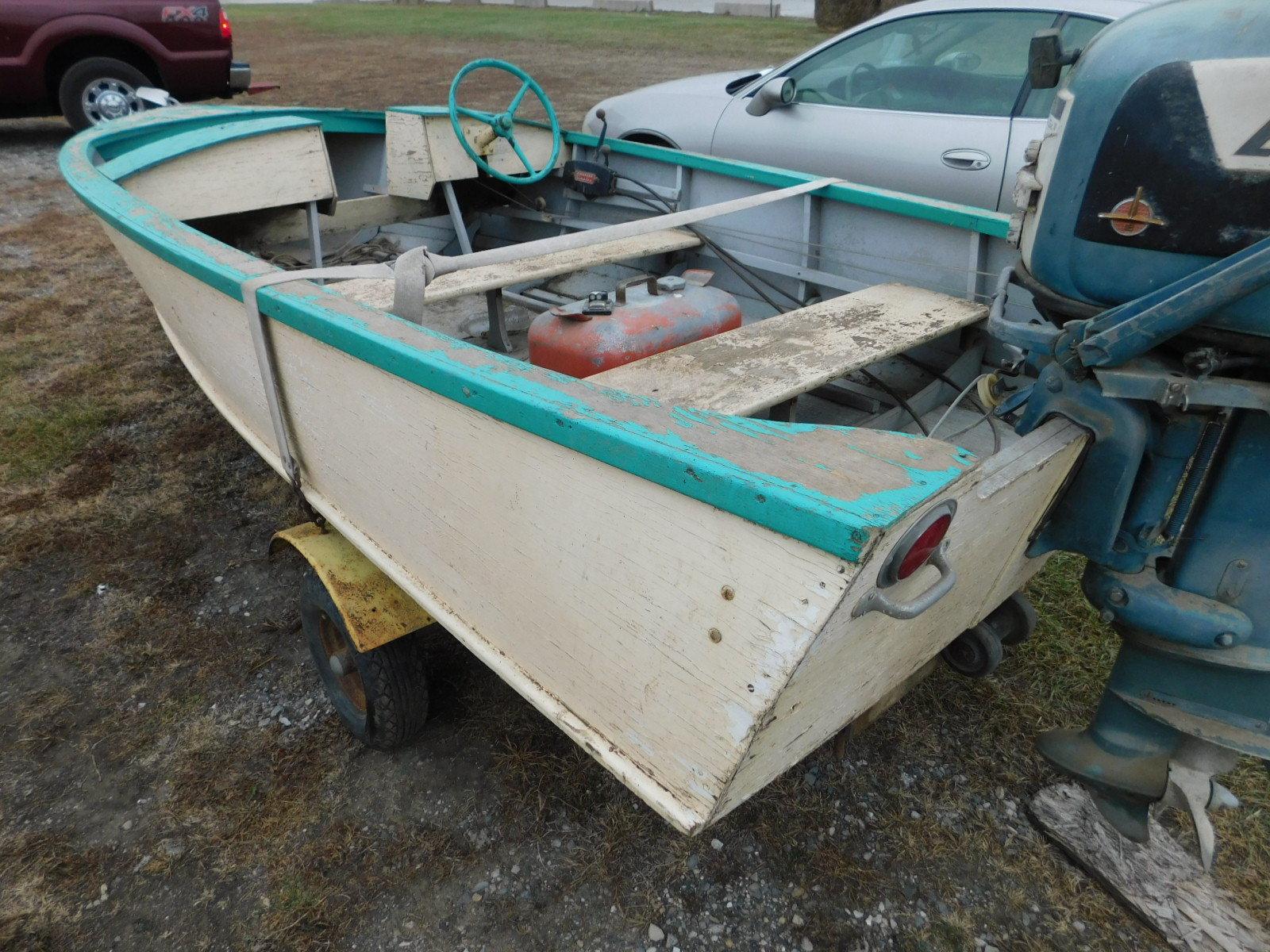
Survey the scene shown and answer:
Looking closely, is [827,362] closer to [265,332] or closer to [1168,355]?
[1168,355]

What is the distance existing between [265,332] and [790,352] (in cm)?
127

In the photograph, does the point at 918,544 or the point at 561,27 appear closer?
the point at 918,544

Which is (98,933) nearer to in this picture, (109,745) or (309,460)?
(109,745)

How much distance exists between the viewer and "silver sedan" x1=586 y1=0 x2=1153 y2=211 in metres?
3.50

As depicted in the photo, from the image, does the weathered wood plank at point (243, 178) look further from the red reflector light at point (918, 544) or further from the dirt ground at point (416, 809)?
the red reflector light at point (918, 544)

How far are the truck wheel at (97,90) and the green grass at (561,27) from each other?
8.59 metres

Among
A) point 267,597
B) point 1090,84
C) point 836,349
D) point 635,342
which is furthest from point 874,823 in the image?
point 267,597

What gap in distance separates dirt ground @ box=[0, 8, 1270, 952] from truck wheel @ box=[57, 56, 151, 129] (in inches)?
240

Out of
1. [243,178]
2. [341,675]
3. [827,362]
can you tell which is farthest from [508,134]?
[341,675]

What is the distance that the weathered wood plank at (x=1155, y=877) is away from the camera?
176cm

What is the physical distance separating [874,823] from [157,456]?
3070 mm

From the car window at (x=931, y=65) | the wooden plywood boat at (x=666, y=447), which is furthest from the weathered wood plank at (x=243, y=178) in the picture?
the car window at (x=931, y=65)

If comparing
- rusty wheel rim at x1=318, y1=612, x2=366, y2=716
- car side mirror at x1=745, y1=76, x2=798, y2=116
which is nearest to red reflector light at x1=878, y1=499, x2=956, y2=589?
rusty wheel rim at x1=318, y1=612, x2=366, y2=716

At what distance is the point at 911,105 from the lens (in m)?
3.85
